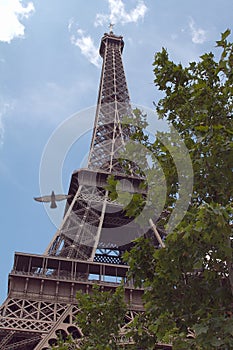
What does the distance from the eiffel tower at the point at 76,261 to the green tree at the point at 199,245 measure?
5.13 ft

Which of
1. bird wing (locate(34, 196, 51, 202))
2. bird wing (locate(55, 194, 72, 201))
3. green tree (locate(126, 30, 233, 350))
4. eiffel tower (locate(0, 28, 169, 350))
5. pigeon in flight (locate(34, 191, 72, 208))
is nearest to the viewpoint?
green tree (locate(126, 30, 233, 350))

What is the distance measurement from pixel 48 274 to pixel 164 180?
16289mm

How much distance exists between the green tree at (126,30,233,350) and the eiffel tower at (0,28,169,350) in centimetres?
156

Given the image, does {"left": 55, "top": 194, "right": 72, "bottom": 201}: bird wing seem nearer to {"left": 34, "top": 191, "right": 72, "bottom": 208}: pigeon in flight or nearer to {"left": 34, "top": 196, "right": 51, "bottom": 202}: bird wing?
{"left": 34, "top": 191, "right": 72, "bottom": 208}: pigeon in flight

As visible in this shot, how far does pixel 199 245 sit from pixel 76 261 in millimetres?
17969

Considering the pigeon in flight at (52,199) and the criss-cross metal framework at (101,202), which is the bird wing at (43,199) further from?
the criss-cross metal framework at (101,202)

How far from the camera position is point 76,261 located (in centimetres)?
2573

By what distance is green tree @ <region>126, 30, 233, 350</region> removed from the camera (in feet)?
25.4

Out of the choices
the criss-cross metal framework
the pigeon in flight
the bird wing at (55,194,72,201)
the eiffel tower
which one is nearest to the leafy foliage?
the eiffel tower

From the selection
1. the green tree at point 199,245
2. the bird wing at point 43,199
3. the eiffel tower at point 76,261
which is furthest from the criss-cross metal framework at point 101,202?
the green tree at point 199,245

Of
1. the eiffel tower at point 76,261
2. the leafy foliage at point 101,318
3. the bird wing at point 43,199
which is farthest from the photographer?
the bird wing at point 43,199

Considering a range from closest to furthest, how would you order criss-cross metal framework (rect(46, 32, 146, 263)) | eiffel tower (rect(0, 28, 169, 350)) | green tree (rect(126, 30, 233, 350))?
1. green tree (rect(126, 30, 233, 350))
2. eiffel tower (rect(0, 28, 169, 350))
3. criss-cross metal framework (rect(46, 32, 146, 263))

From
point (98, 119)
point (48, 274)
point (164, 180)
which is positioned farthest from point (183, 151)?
point (98, 119)

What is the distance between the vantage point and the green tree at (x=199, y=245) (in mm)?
7734
